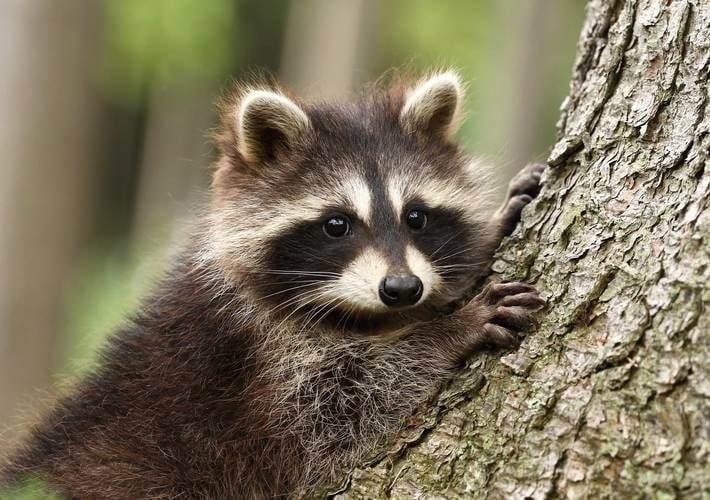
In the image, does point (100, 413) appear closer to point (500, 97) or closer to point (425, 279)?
point (425, 279)

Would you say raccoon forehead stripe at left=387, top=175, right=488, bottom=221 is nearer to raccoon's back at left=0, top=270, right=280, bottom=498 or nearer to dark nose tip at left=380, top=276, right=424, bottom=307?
dark nose tip at left=380, top=276, right=424, bottom=307

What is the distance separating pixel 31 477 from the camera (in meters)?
4.68

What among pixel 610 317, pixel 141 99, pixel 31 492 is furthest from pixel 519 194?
pixel 141 99

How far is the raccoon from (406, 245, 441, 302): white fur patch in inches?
0.5

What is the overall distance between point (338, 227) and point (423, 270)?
516mm

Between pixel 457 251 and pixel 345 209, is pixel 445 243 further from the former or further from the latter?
pixel 345 209

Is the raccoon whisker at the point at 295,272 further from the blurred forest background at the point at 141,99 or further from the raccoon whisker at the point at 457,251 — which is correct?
the blurred forest background at the point at 141,99

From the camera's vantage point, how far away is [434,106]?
495cm

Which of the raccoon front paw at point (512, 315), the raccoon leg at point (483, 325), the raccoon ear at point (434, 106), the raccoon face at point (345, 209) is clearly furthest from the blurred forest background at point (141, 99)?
the raccoon front paw at point (512, 315)

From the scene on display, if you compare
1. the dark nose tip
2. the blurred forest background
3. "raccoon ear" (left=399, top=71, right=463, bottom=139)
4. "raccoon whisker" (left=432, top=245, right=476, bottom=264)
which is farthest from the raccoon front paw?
the blurred forest background

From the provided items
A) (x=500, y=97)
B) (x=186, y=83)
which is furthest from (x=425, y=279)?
(x=186, y=83)

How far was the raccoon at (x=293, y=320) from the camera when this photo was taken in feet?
14.4

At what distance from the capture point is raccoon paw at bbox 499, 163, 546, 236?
4.69m

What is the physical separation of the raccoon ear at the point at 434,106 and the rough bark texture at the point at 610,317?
0.89 m
